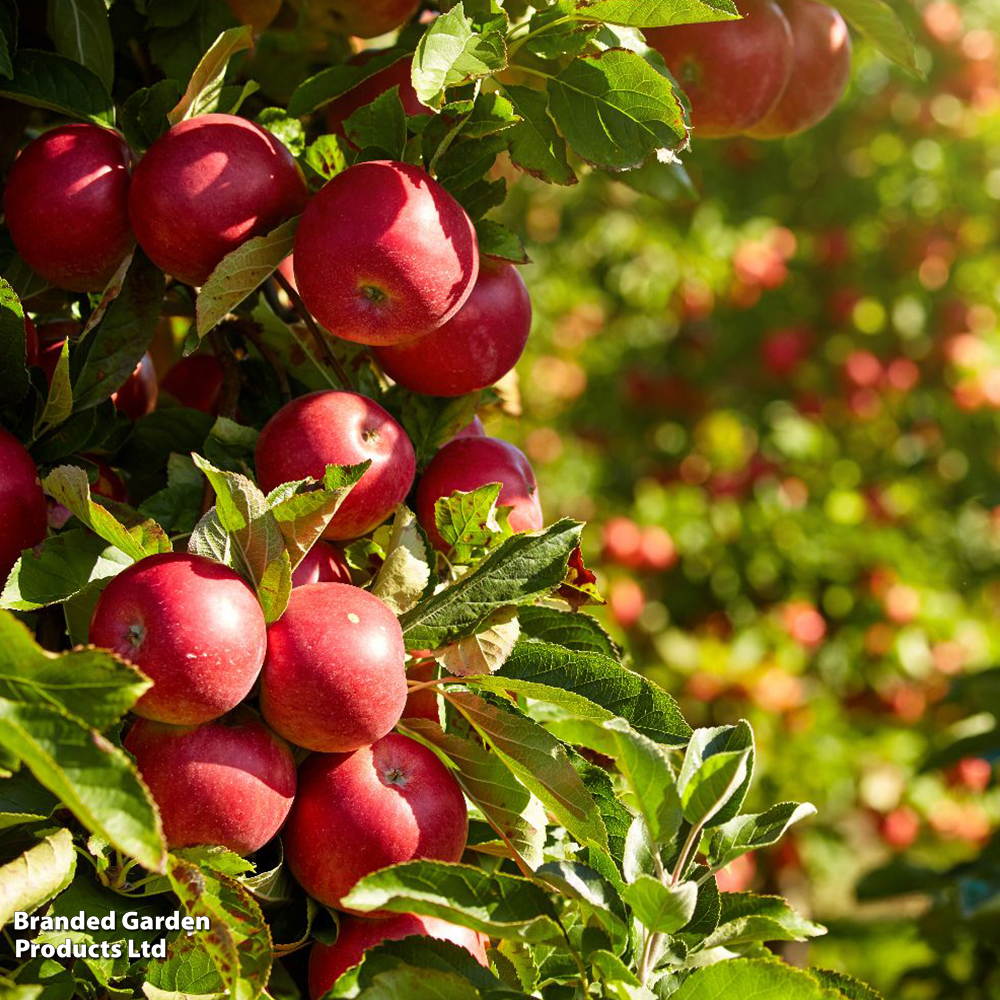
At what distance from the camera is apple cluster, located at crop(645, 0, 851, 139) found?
1184 millimetres

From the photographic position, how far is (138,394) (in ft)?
3.40

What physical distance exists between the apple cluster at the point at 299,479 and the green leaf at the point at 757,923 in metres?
0.17

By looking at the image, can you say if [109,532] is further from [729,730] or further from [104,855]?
[729,730]

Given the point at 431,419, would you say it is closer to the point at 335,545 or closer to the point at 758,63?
the point at 335,545

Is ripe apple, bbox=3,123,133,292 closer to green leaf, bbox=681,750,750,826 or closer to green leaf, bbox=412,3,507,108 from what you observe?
green leaf, bbox=412,3,507,108

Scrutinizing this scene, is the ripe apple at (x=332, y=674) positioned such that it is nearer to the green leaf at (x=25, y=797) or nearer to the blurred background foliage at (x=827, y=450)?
the green leaf at (x=25, y=797)

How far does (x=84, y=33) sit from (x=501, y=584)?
0.59 meters

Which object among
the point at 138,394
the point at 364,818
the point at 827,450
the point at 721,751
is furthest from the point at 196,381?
the point at 827,450

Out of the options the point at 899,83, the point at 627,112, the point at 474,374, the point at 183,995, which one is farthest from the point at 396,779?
the point at 899,83

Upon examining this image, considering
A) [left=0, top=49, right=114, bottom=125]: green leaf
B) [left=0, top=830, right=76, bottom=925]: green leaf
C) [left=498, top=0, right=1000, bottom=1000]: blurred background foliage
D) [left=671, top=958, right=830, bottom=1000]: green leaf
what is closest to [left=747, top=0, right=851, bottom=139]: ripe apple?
[left=0, top=49, right=114, bottom=125]: green leaf

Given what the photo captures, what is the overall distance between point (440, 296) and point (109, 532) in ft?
0.94

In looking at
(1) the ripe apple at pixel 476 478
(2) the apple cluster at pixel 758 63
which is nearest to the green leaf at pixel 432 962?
(1) the ripe apple at pixel 476 478

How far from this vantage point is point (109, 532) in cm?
71

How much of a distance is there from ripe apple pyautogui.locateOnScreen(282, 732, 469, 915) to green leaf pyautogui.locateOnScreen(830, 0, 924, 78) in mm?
932
